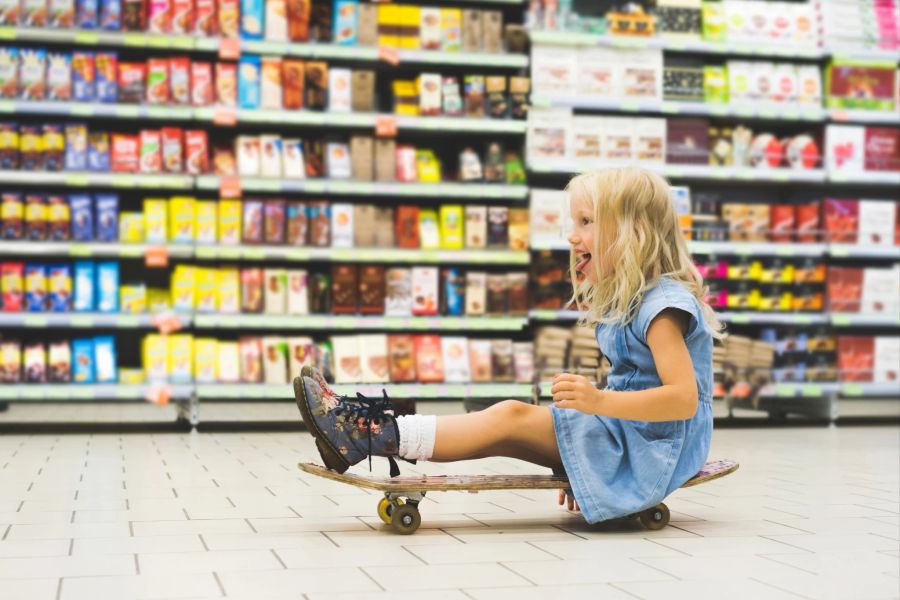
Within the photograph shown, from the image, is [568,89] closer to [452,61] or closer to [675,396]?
[452,61]

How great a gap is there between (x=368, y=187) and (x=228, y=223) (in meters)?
0.78

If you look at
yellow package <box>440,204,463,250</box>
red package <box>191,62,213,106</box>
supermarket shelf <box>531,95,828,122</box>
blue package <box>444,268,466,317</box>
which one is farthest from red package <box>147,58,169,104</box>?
supermarket shelf <box>531,95,828,122</box>

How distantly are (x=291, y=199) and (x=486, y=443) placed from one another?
370 centimetres

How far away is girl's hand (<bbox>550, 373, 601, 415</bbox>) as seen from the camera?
242 centimetres

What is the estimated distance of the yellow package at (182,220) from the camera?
221 inches

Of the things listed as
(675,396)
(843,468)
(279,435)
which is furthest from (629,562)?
(279,435)

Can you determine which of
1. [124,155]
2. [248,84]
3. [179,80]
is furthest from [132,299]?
[248,84]

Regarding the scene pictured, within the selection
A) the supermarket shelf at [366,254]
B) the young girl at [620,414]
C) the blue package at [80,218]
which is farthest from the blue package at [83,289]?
the young girl at [620,414]

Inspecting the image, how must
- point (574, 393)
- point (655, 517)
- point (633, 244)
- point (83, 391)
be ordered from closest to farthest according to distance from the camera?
point (574, 393), point (633, 244), point (655, 517), point (83, 391)

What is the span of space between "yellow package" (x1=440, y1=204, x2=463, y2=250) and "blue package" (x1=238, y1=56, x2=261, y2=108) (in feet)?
3.91

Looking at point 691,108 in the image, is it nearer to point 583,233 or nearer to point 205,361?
point 205,361

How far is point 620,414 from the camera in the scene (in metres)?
2.50

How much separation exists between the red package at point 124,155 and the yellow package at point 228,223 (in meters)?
0.51

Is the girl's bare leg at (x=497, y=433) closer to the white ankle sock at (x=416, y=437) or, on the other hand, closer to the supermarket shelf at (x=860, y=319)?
the white ankle sock at (x=416, y=437)
